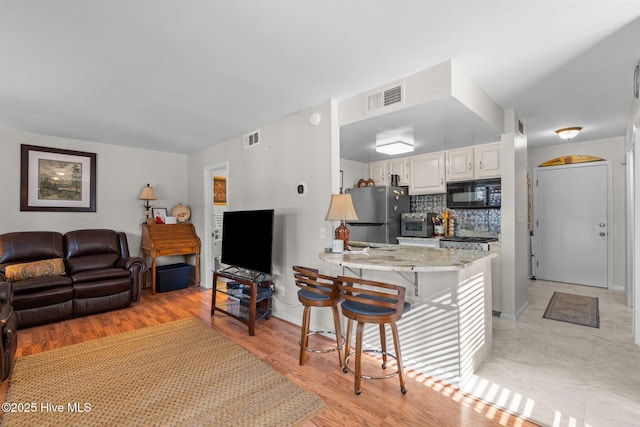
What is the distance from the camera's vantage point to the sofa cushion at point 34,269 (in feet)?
11.3

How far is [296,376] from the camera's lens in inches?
92.7

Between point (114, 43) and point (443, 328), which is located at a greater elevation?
point (114, 43)

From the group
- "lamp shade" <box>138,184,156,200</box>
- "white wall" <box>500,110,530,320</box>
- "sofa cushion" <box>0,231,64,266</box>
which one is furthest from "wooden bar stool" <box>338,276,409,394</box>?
"sofa cushion" <box>0,231,64,266</box>

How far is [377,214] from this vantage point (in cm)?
473

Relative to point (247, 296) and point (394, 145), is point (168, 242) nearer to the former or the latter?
point (247, 296)

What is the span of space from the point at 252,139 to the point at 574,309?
4.71 meters

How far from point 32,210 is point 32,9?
12.0ft

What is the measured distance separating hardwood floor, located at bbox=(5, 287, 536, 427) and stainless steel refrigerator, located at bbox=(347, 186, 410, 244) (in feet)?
6.48

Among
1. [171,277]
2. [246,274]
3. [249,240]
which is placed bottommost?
[171,277]

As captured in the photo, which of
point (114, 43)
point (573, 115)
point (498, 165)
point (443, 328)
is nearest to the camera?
point (114, 43)

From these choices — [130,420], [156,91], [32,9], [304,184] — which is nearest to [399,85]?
[304,184]

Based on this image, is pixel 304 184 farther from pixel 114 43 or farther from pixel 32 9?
pixel 32 9

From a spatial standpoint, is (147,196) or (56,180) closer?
(56,180)

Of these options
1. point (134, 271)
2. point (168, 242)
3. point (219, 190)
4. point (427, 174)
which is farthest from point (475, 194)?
point (134, 271)
